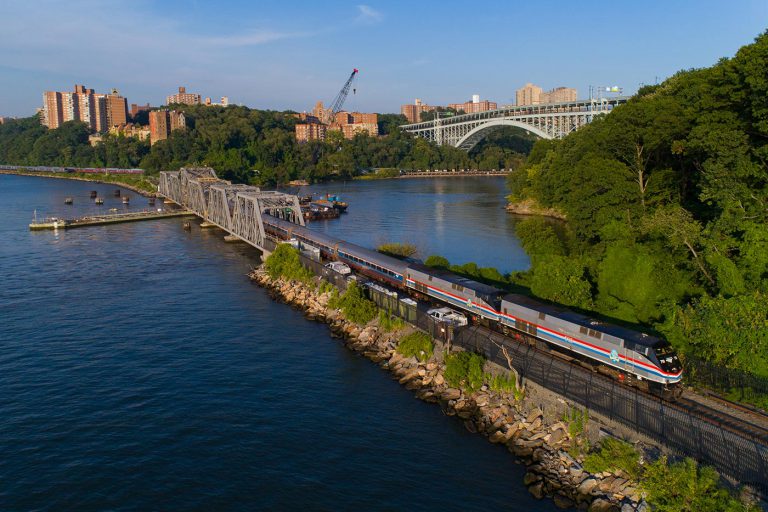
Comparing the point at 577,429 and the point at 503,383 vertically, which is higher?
the point at 503,383

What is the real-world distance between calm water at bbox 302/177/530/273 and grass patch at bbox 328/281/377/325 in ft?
62.1

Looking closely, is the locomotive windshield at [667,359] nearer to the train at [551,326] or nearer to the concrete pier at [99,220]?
the train at [551,326]

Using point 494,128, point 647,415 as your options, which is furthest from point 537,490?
point 494,128

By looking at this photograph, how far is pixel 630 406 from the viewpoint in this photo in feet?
65.7

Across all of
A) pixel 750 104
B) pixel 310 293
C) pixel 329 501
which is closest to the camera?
pixel 329 501

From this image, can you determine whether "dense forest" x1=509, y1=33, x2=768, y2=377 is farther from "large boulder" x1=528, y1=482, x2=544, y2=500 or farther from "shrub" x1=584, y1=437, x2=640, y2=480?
"large boulder" x1=528, y1=482, x2=544, y2=500

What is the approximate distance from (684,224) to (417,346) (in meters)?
14.0

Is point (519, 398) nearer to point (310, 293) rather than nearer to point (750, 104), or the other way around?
point (750, 104)

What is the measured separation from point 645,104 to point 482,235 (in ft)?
115

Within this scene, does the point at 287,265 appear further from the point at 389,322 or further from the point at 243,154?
the point at 243,154

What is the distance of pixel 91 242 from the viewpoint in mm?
68375

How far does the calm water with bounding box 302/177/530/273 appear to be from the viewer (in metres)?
60.3

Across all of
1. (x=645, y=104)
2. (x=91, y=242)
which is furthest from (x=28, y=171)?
(x=645, y=104)

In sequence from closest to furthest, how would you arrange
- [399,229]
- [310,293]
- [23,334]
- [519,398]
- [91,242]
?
[519,398], [23,334], [310,293], [91,242], [399,229]
